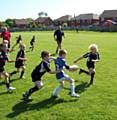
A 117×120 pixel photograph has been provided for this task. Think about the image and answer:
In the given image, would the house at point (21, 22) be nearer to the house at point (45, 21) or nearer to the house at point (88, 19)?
the house at point (45, 21)

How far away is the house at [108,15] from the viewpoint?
143500 millimetres

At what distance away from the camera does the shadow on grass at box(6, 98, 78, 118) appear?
9.80 m

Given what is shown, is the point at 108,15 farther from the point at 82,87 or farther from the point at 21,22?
the point at 82,87

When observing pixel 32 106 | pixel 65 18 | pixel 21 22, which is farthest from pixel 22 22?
pixel 32 106

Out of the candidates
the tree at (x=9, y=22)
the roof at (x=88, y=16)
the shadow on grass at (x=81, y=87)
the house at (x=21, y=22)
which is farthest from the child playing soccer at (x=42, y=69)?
→ the house at (x=21, y=22)

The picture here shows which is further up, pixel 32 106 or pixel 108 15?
pixel 32 106

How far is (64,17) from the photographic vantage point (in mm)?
173375

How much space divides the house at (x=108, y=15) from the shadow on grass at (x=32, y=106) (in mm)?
135050

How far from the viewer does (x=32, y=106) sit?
10.4 metres

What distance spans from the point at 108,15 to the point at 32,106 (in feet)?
453

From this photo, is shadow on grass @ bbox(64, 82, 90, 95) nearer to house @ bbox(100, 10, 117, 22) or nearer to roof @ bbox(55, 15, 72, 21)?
house @ bbox(100, 10, 117, 22)

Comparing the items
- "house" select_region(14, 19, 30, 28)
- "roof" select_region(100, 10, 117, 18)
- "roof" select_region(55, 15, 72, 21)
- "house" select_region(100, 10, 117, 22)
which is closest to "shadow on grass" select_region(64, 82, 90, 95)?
"house" select_region(100, 10, 117, 22)

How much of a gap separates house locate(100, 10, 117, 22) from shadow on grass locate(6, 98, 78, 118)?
135050 mm

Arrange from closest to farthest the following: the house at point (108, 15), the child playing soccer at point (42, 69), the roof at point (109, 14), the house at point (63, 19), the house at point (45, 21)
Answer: the child playing soccer at point (42, 69) < the house at point (108, 15) < the roof at point (109, 14) < the house at point (63, 19) < the house at point (45, 21)
